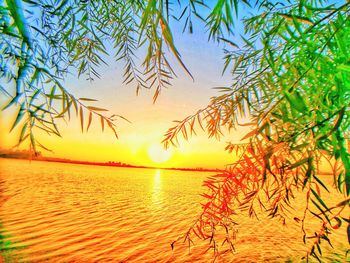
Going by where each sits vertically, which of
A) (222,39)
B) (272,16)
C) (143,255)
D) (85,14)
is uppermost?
(272,16)

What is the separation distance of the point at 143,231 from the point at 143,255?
4.07 feet

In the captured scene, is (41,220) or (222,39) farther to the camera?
(41,220)

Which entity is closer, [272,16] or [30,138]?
[30,138]

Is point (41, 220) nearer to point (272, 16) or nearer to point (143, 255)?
point (143, 255)

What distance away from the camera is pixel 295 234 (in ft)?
16.4

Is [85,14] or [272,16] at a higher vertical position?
[272,16]

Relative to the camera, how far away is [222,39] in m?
0.90

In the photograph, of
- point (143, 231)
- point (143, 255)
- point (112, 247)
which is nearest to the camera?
point (143, 255)

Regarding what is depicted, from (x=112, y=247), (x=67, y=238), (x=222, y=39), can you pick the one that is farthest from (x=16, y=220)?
(x=222, y=39)

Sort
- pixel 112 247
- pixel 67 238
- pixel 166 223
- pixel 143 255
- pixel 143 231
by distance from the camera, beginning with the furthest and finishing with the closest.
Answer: pixel 166 223 → pixel 143 231 → pixel 67 238 → pixel 112 247 → pixel 143 255

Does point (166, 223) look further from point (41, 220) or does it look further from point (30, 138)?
point (30, 138)

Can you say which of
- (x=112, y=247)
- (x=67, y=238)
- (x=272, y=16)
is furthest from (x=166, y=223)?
(x=272, y=16)

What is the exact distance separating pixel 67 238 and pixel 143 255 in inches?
62.2

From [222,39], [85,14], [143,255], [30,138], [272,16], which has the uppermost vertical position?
[272,16]
